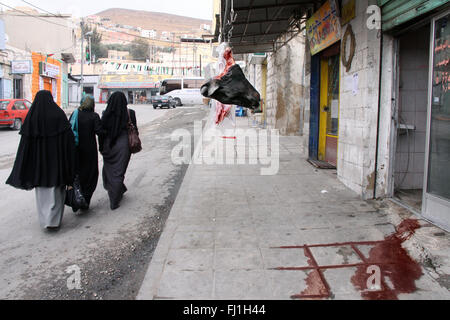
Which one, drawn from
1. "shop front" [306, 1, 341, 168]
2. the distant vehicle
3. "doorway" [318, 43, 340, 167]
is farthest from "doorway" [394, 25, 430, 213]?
the distant vehicle

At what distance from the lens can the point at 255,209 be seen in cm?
510

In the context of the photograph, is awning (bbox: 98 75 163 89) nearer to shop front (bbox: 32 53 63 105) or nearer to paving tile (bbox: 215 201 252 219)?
shop front (bbox: 32 53 63 105)

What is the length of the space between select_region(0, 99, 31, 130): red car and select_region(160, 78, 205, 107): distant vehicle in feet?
77.7

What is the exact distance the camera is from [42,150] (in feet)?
15.1

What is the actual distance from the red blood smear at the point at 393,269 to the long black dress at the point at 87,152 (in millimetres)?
3868

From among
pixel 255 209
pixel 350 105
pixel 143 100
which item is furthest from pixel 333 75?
pixel 143 100

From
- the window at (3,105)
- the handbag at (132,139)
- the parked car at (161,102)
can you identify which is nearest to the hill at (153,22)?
the parked car at (161,102)

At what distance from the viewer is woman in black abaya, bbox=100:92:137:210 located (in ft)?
17.9

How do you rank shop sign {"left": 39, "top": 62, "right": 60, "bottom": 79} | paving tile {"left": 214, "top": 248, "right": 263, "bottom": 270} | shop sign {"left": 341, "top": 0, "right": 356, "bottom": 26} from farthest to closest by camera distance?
shop sign {"left": 39, "top": 62, "right": 60, "bottom": 79}
shop sign {"left": 341, "top": 0, "right": 356, "bottom": 26}
paving tile {"left": 214, "top": 248, "right": 263, "bottom": 270}

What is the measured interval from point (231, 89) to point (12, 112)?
1662 centimetres

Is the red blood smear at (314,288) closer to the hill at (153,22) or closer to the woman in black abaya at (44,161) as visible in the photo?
the woman in black abaya at (44,161)

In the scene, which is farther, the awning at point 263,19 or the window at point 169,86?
the window at point 169,86

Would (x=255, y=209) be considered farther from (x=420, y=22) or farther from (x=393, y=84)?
(x=420, y=22)

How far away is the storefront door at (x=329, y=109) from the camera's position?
24.8ft
